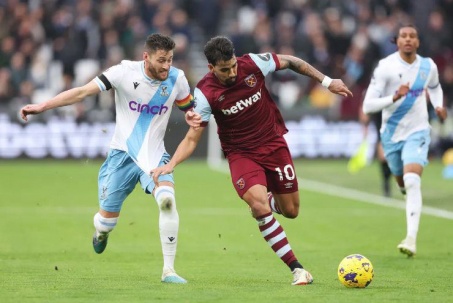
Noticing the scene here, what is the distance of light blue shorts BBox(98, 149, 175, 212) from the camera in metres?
11.3

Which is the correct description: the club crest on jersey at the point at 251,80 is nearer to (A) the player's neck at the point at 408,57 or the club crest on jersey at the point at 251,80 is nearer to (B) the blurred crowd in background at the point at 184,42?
(A) the player's neck at the point at 408,57

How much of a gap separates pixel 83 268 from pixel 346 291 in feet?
10.2

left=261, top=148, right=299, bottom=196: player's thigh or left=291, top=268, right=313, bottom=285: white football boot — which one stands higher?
left=261, top=148, right=299, bottom=196: player's thigh

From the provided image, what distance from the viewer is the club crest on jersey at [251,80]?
10.9 meters

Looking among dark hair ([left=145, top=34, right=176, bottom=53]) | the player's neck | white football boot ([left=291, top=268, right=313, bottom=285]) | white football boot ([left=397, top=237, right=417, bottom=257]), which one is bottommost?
white football boot ([left=397, top=237, right=417, bottom=257])

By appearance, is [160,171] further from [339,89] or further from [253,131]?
[339,89]

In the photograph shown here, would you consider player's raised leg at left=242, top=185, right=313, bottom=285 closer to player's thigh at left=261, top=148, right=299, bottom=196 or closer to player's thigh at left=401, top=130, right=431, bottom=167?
player's thigh at left=261, top=148, right=299, bottom=196

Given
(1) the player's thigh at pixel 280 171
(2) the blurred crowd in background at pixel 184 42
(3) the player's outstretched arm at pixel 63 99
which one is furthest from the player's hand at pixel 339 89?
(2) the blurred crowd in background at pixel 184 42

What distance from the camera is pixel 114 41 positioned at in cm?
2853

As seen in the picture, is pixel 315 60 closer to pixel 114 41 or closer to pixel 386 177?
pixel 114 41

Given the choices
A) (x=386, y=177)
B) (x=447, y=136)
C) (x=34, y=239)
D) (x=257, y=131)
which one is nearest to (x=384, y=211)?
(x=386, y=177)

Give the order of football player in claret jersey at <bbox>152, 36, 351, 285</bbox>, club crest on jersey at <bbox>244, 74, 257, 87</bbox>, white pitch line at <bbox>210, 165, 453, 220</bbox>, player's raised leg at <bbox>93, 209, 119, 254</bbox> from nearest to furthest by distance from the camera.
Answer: football player in claret jersey at <bbox>152, 36, 351, 285</bbox>, club crest on jersey at <bbox>244, 74, 257, 87</bbox>, player's raised leg at <bbox>93, 209, 119, 254</bbox>, white pitch line at <bbox>210, 165, 453, 220</bbox>

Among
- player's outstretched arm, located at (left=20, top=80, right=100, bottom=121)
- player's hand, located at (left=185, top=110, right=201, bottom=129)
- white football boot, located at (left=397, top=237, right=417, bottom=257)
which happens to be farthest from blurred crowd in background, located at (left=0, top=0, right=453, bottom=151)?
player's hand, located at (left=185, top=110, right=201, bottom=129)

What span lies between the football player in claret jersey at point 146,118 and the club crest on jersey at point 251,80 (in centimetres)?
65
